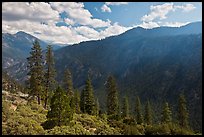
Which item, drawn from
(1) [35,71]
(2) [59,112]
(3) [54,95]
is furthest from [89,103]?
(2) [59,112]

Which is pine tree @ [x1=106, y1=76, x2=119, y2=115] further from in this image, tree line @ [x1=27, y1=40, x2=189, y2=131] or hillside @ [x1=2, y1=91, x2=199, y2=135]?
hillside @ [x1=2, y1=91, x2=199, y2=135]

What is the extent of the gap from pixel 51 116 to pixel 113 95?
3221cm

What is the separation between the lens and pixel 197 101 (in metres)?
185

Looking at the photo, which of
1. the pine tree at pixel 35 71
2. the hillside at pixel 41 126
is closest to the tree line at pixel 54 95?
the pine tree at pixel 35 71

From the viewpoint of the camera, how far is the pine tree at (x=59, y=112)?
33444 millimetres

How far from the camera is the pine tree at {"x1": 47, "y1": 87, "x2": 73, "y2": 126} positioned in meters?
33.4

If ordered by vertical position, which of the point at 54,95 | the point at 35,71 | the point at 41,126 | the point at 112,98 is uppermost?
the point at 35,71

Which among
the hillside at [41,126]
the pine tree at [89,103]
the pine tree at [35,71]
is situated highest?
the pine tree at [35,71]

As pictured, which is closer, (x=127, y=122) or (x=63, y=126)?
(x=63, y=126)

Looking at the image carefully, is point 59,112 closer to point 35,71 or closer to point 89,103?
point 35,71

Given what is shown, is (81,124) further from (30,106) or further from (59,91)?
(30,106)

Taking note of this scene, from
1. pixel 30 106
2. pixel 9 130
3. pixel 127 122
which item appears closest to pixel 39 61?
pixel 30 106

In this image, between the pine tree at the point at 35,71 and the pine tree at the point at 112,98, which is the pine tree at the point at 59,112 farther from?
the pine tree at the point at 112,98

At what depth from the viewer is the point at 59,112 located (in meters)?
33.6
